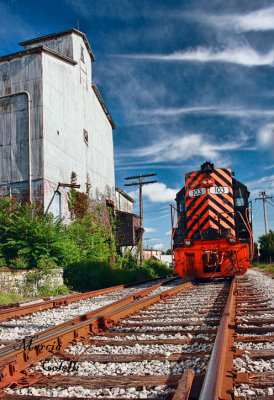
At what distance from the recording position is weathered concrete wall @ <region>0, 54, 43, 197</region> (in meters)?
14.1

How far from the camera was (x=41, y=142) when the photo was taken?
1409 centimetres

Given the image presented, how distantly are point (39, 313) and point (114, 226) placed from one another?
14.0 metres

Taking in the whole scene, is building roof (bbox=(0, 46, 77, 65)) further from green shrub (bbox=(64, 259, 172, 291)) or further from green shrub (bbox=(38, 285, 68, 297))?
green shrub (bbox=(38, 285, 68, 297))

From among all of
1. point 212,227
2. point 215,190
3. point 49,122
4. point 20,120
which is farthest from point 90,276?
point 20,120

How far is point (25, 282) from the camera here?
9820mm

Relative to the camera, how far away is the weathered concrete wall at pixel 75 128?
586 inches

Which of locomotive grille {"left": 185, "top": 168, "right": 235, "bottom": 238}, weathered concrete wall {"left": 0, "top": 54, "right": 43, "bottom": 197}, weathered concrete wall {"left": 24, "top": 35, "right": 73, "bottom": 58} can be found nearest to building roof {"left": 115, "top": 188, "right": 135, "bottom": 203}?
weathered concrete wall {"left": 24, "top": 35, "right": 73, "bottom": 58}

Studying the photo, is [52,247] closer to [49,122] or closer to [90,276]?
[90,276]

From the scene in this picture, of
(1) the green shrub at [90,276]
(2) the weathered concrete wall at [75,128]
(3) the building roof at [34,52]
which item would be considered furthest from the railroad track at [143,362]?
(3) the building roof at [34,52]

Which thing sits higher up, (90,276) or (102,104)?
(102,104)

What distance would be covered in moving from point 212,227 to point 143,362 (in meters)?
7.78

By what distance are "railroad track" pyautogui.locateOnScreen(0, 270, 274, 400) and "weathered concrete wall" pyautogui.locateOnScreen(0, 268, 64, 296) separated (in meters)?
5.62

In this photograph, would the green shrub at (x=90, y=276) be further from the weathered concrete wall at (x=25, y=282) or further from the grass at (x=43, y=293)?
the grass at (x=43, y=293)

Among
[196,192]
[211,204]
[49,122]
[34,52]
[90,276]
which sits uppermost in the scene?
[34,52]
